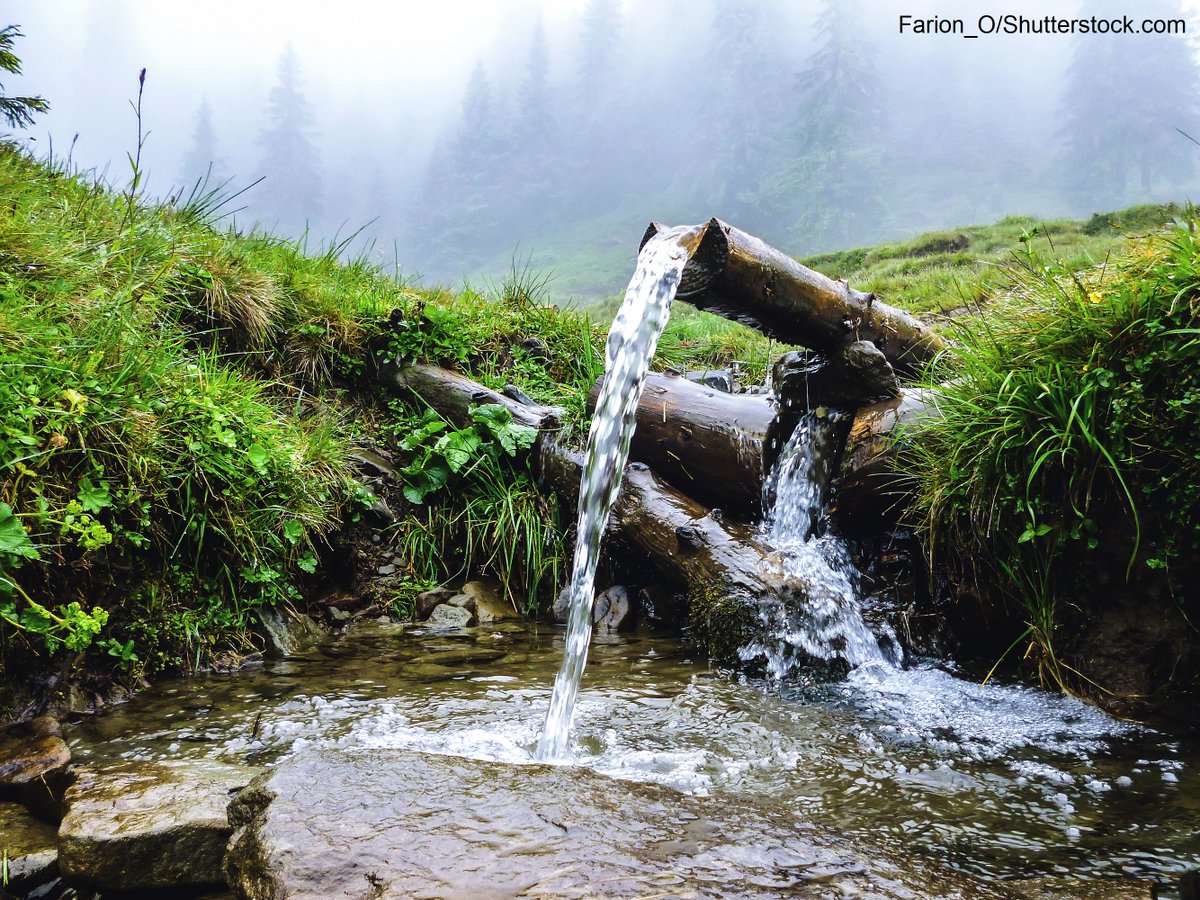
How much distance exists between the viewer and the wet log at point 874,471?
3682 mm

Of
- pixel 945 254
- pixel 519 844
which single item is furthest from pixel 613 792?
pixel 945 254

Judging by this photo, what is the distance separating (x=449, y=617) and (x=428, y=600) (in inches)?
7.5

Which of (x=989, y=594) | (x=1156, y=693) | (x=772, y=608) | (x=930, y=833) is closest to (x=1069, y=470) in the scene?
(x=989, y=594)

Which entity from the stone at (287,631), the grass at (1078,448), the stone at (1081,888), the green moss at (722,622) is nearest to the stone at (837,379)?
the grass at (1078,448)

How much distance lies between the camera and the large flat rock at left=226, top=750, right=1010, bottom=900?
1426mm

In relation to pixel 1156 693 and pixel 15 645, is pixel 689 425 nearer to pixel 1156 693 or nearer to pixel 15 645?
pixel 1156 693

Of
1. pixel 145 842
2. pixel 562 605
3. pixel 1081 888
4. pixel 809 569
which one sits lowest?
pixel 145 842

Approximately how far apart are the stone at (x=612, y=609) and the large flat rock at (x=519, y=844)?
7.79 ft

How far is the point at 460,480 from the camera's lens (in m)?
4.98

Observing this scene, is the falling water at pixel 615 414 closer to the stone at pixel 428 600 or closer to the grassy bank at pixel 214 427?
the grassy bank at pixel 214 427

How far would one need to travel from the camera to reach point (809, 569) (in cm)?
377

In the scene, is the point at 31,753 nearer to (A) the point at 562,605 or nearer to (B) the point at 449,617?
(B) the point at 449,617

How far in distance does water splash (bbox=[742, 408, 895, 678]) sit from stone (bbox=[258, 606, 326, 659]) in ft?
7.65

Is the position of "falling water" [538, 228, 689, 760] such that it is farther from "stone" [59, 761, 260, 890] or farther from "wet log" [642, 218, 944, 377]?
"stone" [59, 761, 260, 890]
